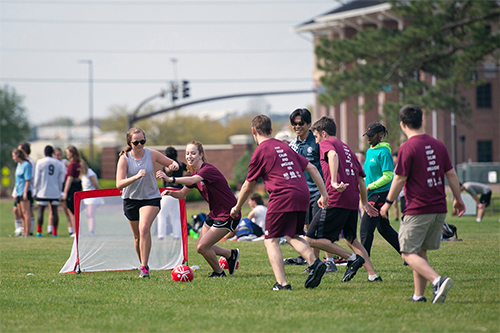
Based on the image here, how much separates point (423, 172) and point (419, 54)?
18987 mm

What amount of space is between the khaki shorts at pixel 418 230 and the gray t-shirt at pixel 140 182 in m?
3.65

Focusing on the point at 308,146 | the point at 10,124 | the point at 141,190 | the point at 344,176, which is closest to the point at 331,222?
the point at 344,176

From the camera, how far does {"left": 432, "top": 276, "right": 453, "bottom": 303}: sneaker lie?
19.1 feet

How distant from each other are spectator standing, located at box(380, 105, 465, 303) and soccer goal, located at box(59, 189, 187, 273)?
3974 mm

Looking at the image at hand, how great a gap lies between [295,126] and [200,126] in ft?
251

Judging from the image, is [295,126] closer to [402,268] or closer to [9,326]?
[402,268]

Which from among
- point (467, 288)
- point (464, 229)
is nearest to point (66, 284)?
point (467, 288)

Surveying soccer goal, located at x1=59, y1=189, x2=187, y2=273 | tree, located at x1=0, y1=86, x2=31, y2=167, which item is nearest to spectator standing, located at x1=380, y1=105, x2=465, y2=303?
soccer goal, located at x1=59, y1=189, x2=187, y2=273

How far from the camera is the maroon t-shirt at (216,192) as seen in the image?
26.3 ft

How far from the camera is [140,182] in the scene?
8266 millimetres

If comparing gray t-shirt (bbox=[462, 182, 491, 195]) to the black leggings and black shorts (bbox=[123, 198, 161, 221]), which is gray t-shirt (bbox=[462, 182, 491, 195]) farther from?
black shorts (bbox=[123, 198, 161, 221])

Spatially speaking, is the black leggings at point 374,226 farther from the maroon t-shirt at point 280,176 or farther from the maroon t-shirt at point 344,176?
the maroon t-shirt at point 280,176

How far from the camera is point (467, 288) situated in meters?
6.98

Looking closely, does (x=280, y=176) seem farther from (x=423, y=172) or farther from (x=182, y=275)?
(x=182, y=275)
